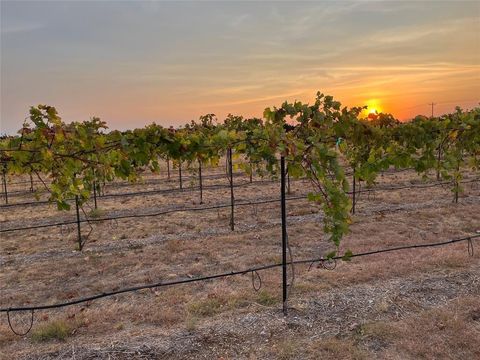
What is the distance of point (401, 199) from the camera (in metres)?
14.8

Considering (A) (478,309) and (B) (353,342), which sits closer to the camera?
(B) (353,342)

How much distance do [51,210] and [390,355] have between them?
1398 centimetres

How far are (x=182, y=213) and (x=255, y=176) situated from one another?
29.7 feet

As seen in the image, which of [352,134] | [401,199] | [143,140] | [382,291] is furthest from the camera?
[401,199]

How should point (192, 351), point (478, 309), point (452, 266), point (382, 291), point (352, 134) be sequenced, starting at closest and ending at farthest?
1. point (192, 351)
2. point (352, 134)
3. point (478, 309)
4. point (382, 291)
5. point (452, 266)

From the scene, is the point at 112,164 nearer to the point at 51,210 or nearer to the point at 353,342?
the point at 353,342

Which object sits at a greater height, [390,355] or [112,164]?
[112,164]

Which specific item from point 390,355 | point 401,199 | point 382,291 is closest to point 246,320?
point 390,355

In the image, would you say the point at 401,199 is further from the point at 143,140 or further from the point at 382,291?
the point at 143,140

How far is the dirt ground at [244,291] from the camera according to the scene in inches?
203

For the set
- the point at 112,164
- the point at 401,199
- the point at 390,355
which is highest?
the point at 112,164

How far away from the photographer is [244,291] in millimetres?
6820

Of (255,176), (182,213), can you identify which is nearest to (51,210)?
(182,213)

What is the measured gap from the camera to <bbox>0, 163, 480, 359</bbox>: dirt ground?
16.9 feet
